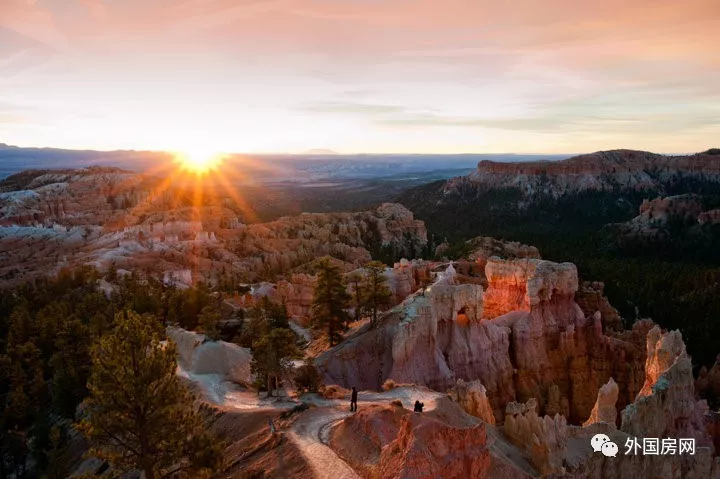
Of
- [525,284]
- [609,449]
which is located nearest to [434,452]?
[609,449]

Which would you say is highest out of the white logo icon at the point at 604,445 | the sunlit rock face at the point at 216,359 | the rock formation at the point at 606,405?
the white logo icon at the point at 604,445

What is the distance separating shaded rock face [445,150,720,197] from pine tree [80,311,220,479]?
13985 cm

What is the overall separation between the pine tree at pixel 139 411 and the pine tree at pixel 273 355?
756 cm

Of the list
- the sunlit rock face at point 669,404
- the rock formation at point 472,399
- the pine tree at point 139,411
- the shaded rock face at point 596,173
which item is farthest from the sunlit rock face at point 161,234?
the shaded rock face at point 596,173

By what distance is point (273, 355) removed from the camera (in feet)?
70.5

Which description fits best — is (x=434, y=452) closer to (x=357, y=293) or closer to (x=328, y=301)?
(x=328, y=301)

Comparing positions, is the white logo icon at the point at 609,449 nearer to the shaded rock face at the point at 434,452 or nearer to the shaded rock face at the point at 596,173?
the shaded rock face at the point at 434,452

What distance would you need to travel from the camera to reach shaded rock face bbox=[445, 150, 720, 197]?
476ft

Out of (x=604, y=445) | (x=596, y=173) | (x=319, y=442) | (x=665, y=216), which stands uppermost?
(x=596, y=173)

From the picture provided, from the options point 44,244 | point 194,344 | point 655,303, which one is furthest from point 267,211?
point 194,344

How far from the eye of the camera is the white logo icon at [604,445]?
51.2 feet

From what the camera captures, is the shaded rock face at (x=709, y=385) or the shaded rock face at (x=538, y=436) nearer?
the shaded rock face at (x=538, y=436)

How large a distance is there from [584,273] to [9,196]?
98.8 m

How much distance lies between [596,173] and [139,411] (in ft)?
504
